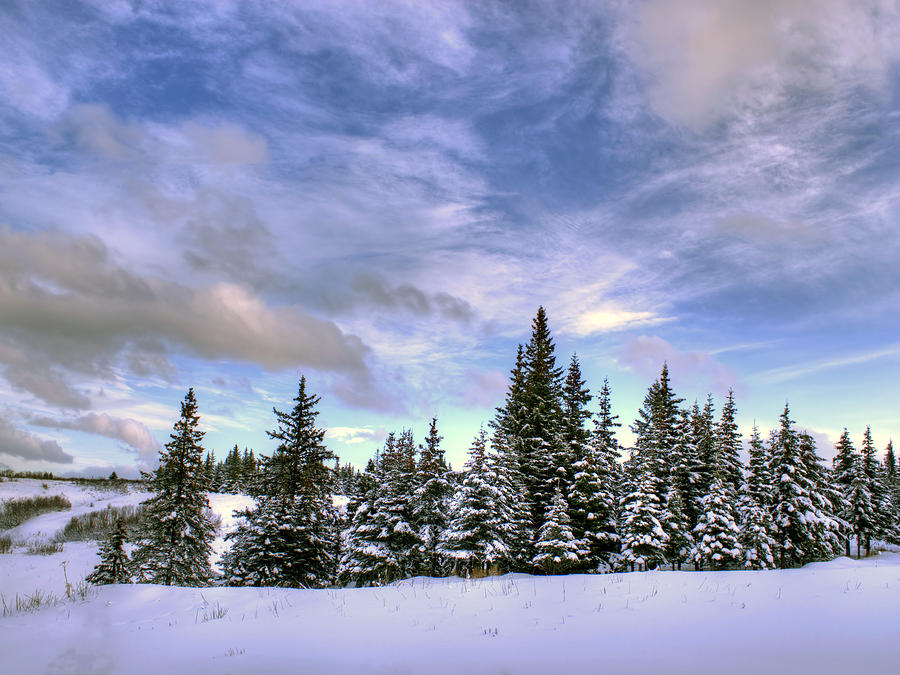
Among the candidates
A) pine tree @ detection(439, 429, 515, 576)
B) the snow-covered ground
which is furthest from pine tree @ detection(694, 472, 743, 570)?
the snow-covered ground

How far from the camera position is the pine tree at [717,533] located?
30.2m

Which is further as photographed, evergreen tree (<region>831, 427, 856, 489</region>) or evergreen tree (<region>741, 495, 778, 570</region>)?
evergreen tree (<region>831, 427, 856, 489</region>)

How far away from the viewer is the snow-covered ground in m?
5.57

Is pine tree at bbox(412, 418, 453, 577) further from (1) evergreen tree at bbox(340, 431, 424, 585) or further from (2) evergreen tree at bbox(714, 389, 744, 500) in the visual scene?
(2) evergreen tree at bbox(714, 389, 744, 500)

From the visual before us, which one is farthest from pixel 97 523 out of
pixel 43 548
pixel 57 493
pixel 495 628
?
pixel 495 628

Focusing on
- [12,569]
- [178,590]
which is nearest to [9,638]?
[178,590]

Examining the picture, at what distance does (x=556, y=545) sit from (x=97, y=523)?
75355mm

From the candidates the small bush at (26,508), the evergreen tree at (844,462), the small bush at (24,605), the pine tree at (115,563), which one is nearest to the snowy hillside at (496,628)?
the small bush at (24,605)

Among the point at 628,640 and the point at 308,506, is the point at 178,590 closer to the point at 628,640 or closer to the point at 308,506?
the point at 628,640

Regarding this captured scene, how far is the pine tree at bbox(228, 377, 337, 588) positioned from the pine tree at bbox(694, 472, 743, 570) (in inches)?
943

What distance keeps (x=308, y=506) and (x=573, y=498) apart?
16.5 m

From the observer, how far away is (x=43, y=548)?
53.2 m

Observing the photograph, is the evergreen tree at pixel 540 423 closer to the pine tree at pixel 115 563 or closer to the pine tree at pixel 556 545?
the pine tree at pixel 556 545

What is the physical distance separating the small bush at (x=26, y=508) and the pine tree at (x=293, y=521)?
62.5 metres
